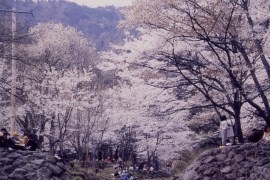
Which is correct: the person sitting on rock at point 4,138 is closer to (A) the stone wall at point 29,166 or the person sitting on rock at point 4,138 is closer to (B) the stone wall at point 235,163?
(A) the stone wall at point 29,166

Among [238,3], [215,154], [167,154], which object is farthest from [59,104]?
[238,3]

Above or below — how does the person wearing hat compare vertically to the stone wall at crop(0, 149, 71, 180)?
above

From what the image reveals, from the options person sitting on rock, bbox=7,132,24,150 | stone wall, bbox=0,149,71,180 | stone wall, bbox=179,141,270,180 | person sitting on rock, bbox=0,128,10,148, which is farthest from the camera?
person sitting on rock, bbox=7,132,24,150

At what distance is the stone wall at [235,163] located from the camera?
340 inches

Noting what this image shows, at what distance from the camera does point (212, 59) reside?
12.1 meters

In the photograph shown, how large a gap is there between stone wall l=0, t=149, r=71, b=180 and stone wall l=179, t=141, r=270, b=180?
211 inches

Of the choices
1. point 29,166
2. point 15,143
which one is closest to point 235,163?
point 29,166

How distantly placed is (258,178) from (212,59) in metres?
5.00

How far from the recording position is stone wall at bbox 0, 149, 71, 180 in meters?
12.3

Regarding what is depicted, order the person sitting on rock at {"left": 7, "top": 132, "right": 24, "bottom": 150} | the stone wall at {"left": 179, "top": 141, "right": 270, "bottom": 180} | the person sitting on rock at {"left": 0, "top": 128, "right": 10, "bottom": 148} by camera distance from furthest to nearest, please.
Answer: the person sitting on rock at {"left": 7, "top": 132, "right": 24, "bottom": 150} → the person sitting on rock at {"left": 0, "top": 128, "right": 10, "bottom": 148} → the stone wall at {"left": 179, "top": 141, "right": 270, "bottom": 180}

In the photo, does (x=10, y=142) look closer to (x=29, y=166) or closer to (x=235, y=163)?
(x=29, y=166)

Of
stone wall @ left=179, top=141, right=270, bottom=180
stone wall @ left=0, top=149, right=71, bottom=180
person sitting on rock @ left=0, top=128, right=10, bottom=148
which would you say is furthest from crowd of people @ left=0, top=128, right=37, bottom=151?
stone wall @ left=179, top=141, right=270, bottom=180

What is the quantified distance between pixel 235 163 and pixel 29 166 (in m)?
7.40

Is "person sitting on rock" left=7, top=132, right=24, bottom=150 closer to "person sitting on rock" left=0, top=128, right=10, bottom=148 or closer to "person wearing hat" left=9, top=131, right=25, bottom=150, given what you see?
"person wearing hat" left=9, top=131, right=25, bottom=150
